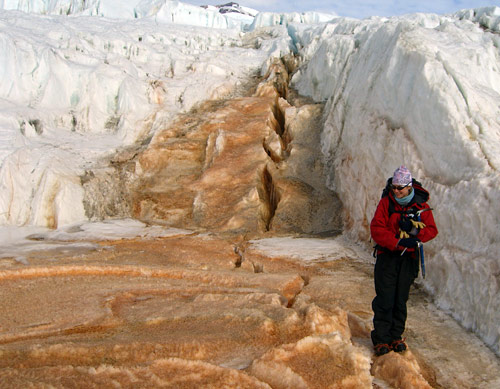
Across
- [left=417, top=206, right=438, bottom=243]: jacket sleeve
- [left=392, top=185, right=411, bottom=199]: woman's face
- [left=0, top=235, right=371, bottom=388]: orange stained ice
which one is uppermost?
[left=392, top=185, right=411, bottom=199]: woman's face

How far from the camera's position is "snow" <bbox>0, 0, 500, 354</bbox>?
5.29 m

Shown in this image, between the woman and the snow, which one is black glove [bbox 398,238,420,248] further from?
the snow

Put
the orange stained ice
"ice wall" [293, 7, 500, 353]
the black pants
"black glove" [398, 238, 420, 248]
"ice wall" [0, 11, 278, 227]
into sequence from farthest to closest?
"ice wall" [0, 11, 278, 227], "ice wall" [293, 7, 500, 353], the black pants, "black glove" [398, 238, 420, 248], the orange stained ice

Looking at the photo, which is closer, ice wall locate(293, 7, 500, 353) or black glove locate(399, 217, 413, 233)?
black glove locate(399, 217, 413, 233)

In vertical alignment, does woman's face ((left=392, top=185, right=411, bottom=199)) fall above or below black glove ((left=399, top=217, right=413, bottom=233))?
above

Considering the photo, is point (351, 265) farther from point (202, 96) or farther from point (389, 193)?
point (202, 96)

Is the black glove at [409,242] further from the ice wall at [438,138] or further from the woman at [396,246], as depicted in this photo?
the ice wall at [438,138]

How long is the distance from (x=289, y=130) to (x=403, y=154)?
5890 mm

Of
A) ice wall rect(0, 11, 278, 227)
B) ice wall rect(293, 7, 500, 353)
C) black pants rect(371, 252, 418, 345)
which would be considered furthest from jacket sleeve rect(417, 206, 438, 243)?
ice wall rect(0, 11, 278, 227)

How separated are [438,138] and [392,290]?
11.4ft

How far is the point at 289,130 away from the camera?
12.8 m

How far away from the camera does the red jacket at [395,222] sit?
362 cm

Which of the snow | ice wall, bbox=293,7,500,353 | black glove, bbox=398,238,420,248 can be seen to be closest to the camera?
black glove, bbox=398,238,420,248

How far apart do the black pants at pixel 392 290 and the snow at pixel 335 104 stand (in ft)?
3.52
